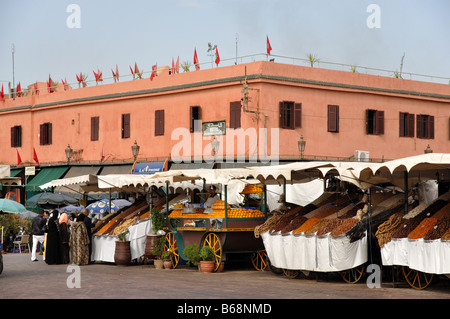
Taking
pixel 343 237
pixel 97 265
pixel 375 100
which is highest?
pixel 375 100

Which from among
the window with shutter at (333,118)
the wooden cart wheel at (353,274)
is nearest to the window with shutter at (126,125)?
the window with shutter at (333,118)

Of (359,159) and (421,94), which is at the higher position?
(421,94)

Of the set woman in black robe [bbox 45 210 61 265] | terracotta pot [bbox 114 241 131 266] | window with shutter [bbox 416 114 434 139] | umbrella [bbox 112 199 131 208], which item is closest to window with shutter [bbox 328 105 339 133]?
window with shutter [bbox 416 114 434 139]

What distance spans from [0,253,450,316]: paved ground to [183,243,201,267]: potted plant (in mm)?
329

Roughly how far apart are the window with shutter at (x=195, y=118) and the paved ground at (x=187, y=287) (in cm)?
1514

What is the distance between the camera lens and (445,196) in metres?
14.9

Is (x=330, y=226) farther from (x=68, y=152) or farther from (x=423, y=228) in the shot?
(x=68, y=152)

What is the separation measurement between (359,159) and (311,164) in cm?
1799

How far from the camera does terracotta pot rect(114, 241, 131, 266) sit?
20594 mm

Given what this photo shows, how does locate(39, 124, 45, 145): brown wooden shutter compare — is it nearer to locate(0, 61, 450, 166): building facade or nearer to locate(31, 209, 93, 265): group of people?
locate(0, 61, 450, 166): building facade

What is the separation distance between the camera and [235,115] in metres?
32.4
